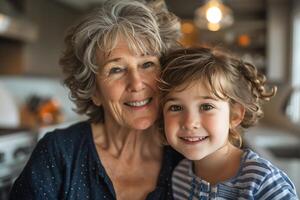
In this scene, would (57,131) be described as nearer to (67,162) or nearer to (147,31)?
(67,162)

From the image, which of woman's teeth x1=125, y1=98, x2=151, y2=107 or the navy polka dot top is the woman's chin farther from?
the navy polka dot top

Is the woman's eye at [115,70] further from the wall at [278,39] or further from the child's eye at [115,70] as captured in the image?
the wall at [278,39]

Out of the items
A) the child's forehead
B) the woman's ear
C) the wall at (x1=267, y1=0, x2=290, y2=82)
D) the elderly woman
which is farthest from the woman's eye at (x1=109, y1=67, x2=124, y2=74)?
the wall at (x1=267, y1=0, x2=290, y2=82)

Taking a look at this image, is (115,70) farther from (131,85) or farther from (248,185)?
(248,185)

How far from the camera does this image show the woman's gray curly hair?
1.14 meters

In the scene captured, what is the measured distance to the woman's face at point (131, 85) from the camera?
1.14 m

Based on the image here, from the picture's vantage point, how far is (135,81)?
1.12 meters

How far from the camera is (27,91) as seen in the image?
422cm

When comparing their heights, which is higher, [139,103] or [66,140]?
[139,103]

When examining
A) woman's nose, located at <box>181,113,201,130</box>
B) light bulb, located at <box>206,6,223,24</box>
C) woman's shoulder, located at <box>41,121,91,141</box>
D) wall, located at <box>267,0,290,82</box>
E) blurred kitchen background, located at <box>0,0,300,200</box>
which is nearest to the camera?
woman's nose, located at <box>181,113,201,130</box>

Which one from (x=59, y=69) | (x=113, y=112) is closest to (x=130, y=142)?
(x=113, y=112)

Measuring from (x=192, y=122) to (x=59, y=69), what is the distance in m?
4.21

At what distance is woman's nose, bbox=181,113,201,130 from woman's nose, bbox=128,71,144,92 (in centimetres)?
19

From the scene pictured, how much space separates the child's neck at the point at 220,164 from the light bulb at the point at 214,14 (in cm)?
259
